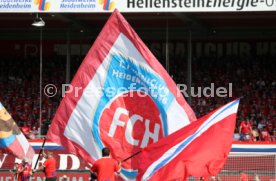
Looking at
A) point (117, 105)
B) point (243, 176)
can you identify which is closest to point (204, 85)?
point (243, 176)

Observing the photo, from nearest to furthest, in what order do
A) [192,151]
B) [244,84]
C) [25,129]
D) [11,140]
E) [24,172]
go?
[192,151], [11,140], [24,172], [25,129], [244,84]

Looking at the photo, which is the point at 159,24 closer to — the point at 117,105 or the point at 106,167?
the point at 117,105

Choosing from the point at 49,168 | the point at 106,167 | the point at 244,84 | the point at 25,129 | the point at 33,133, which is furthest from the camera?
the point at 244,84

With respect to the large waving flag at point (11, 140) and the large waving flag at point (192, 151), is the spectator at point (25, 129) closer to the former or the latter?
the large waving flag at point (11, 140)

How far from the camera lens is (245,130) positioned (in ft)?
82.5

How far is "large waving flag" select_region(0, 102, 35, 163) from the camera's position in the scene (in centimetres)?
1445

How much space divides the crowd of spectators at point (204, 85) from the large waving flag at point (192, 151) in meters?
14.3

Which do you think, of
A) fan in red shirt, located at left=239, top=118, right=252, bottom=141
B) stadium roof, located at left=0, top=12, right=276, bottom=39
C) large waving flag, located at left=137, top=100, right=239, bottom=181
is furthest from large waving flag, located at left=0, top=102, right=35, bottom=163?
stadium roof, located at left=0, top=12, right=276, bottom=39

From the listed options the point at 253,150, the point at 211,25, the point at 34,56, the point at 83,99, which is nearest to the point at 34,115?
the point at 34,56

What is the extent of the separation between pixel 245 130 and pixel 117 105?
13.7m

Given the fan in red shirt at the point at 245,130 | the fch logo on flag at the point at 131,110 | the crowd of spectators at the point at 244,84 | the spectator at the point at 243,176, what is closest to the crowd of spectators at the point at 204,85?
the crowd of spectators at the point at 244,84

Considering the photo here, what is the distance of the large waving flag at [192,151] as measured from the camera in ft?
37.2

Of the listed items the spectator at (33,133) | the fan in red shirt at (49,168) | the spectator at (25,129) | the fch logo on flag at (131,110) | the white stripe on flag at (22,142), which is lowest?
the fan in red shirt at (49,168)

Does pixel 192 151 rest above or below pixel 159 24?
below
